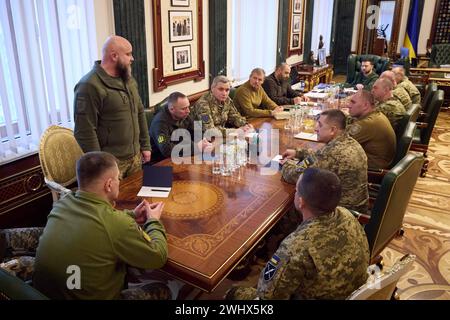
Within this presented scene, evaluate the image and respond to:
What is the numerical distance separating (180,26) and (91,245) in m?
3.12

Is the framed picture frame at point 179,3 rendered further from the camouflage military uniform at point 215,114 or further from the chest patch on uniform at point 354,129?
the chest patch on uniform at point 354,129

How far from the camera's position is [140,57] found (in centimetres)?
348

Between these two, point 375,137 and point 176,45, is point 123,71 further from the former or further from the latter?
point 375,137

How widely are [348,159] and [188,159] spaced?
1.06 meters

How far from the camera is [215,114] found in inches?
137

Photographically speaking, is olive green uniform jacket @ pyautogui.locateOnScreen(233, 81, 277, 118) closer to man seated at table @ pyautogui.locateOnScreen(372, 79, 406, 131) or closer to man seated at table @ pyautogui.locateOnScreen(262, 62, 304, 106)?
man seated at table @ pyautogui.locateOnScreen(262, 62, 304, 106)

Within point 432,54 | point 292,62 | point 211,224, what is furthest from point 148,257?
point 432,54

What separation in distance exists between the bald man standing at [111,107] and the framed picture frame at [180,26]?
4.75 feet

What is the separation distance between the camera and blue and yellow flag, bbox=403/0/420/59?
8580 millimetres

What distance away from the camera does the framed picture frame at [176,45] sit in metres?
3.68

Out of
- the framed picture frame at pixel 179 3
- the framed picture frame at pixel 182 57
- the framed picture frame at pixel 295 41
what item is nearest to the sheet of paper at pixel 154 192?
the framed picture frame at pixel 182 57

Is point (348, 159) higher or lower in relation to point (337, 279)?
higher

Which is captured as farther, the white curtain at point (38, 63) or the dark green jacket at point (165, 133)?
the dark green jacket at point (165, 133)
